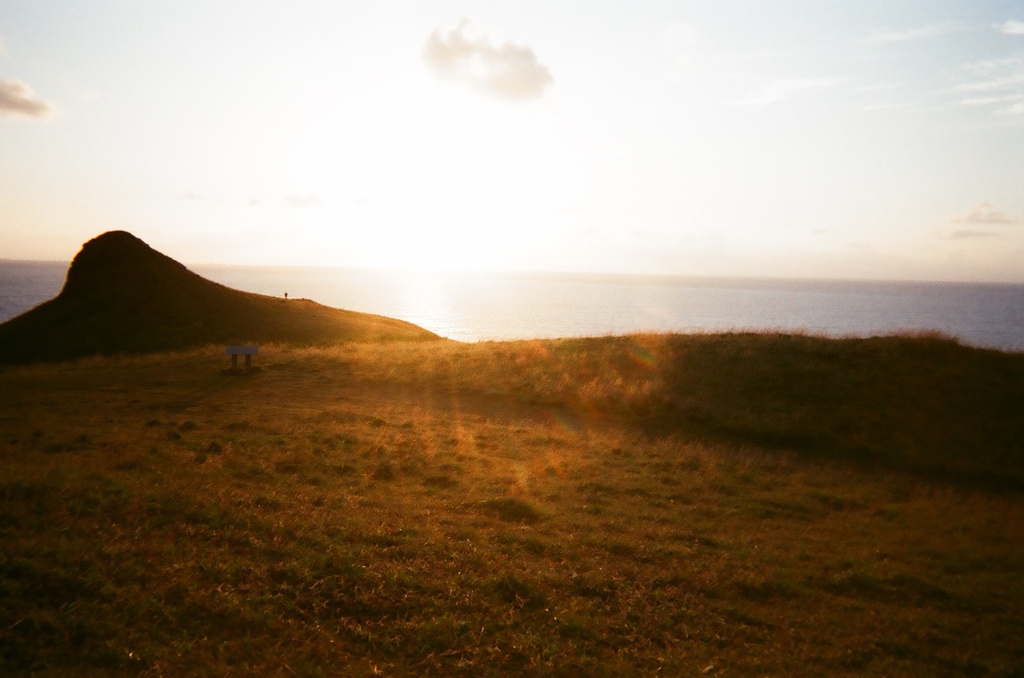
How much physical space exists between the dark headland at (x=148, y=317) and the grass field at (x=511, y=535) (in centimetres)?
2214

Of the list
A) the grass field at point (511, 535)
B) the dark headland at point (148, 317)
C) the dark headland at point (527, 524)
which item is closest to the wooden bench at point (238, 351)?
the dark headland at point (527, 524)

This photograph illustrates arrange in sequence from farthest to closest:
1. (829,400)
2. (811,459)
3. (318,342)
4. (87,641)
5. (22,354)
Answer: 1. (318,342)
2. (22,354)
3. (829,400)
4. (811,459)
5. (87,641)

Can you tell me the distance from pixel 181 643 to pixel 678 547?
6479mm

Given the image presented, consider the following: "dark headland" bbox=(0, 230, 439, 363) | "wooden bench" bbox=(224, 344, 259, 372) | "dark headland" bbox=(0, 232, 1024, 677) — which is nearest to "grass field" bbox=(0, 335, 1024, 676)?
"dark headland" bbox=(0, 232, 1024, 677)

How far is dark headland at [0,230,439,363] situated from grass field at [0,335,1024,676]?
22142 mm

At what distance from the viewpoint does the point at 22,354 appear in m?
39.3

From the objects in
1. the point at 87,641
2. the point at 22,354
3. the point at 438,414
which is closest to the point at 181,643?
the point at 87,641

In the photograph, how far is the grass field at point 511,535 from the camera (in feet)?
20.5

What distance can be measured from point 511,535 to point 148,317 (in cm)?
4329

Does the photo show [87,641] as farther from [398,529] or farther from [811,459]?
[811,459]

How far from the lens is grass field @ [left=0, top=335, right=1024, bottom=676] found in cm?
625

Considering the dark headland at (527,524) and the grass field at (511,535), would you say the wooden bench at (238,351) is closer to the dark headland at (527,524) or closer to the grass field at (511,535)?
the dark headland at (527,524)

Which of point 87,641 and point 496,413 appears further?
point 496,413

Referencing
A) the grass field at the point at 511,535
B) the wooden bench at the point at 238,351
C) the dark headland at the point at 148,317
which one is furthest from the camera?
the dark headland at the point at 148,317
